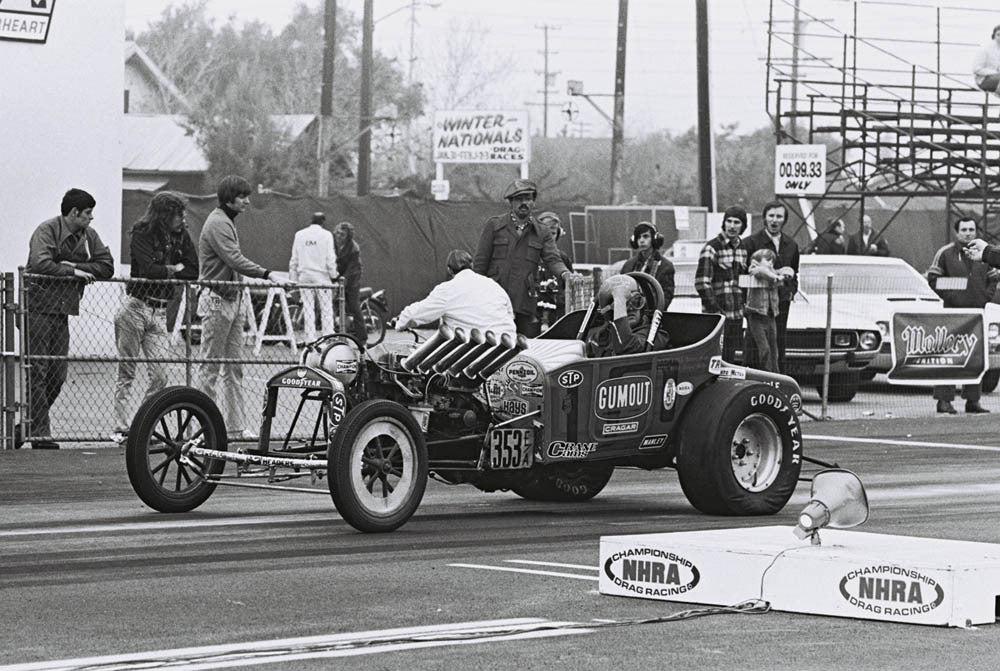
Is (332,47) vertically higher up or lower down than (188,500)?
higher up

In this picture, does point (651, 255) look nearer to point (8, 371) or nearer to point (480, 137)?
point (8, 371)

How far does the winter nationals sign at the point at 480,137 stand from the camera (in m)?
55.8

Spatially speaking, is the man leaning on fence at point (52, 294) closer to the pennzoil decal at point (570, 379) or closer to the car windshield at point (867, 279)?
the pennzoil decal at point (570, 379)

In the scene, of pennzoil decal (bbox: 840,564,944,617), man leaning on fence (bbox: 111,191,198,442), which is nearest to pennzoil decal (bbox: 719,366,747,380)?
pennzoil decal (bbox: 840,564,944,617)

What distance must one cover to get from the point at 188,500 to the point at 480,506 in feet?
6.07

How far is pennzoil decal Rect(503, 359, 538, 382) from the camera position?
1072 cm

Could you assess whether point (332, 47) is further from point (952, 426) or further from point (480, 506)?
point (480, 506)

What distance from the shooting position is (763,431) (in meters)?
11.4

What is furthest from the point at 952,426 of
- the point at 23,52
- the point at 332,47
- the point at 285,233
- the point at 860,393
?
the point at 332,47

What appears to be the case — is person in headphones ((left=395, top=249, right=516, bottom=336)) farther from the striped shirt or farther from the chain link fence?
the striped shirt

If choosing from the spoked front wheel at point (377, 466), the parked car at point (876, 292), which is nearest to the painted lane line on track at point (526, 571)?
the spoked front wheel at point (377, 466)

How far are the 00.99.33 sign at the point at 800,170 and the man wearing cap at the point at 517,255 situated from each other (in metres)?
16.5

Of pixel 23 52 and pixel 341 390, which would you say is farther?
pixel 23 52

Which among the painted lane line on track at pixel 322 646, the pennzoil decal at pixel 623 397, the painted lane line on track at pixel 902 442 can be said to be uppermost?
the pennzoil decal at pixel 623 397
